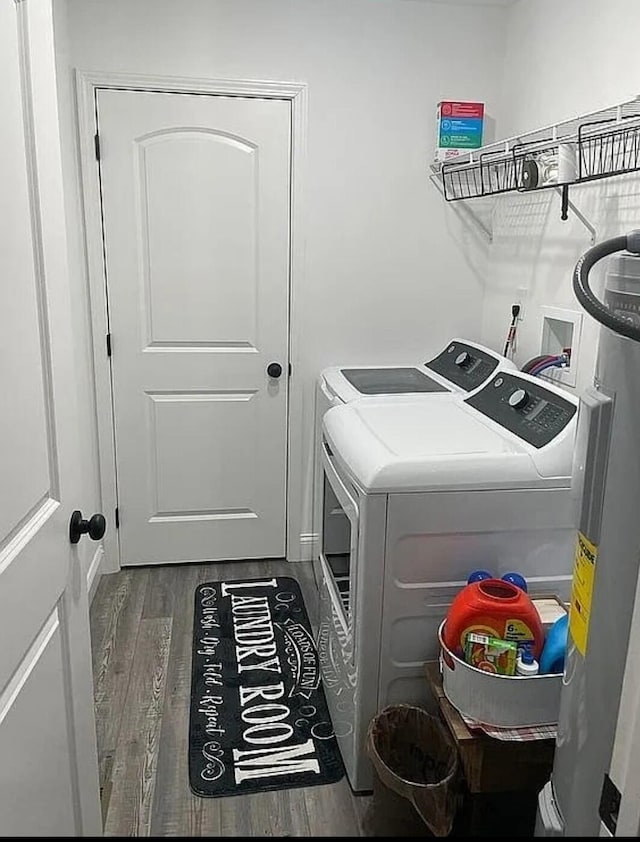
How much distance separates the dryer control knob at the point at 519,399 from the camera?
2100mm

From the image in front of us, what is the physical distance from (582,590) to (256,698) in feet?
5.01

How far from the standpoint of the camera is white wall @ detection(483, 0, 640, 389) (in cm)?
211

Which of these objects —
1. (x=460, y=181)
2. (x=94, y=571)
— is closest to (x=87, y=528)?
(x=94, y=571)

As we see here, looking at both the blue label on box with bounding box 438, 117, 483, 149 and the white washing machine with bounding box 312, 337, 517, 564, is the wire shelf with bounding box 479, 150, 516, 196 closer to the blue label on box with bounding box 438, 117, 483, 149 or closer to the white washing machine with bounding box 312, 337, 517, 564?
the blue label on box with bounding box 438, 117, 483, 149

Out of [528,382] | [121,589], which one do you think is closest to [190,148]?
[528,382]

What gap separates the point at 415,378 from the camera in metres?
2.88

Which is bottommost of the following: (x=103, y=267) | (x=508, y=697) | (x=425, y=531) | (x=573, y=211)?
(x=508, y=697)

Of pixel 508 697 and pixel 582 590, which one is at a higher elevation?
pixel 582 590

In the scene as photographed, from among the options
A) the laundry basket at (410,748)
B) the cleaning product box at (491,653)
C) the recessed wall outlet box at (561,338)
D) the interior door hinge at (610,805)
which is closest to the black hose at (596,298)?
the interior door hinge at (610,805)

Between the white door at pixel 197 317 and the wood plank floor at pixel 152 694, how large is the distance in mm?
157

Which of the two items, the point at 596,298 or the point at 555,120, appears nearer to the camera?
the point at 596,298

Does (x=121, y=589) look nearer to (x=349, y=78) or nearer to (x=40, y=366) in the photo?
(x=40, y=366)

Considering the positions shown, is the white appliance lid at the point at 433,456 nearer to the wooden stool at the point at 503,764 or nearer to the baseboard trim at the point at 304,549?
the wooden stool at the point at 503,764

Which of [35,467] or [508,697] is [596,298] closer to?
[35,467]
